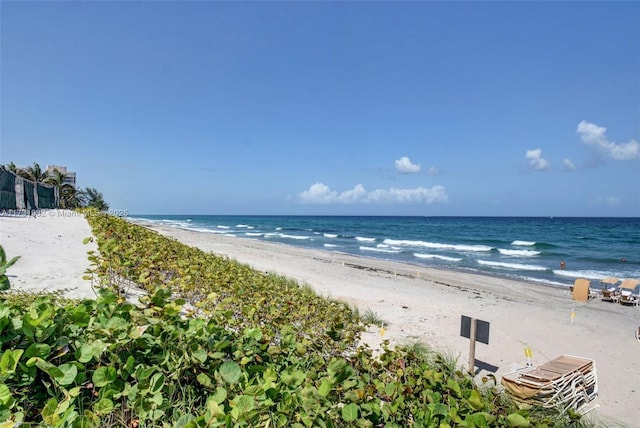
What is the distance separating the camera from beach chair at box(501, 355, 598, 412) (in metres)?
4.92

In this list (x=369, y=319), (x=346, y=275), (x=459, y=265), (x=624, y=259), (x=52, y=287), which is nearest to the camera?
(x=52, y=287)

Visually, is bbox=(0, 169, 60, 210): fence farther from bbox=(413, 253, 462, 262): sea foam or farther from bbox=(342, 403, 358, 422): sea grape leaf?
bbox=(413, 253, 462, 262): sea foam

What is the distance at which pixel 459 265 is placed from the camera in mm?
23969

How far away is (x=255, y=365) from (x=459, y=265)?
24.2 metres

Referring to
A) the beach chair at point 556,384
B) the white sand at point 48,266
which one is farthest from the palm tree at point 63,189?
the beach chair at point 556,384

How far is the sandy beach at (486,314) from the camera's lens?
5.96 metres

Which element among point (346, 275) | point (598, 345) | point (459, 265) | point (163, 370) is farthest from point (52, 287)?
point (459, 265)

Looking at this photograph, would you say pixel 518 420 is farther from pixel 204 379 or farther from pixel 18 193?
pixel 18 193

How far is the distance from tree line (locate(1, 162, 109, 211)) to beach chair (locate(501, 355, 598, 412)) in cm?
3942

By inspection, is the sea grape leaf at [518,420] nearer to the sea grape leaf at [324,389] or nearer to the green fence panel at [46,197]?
the sea grape leaf at [324,389]

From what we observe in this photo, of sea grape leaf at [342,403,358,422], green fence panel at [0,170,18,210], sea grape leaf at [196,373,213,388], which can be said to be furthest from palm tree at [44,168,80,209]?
sea grape leaf at [342,403,358,422]

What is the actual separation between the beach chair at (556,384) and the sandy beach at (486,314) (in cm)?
33

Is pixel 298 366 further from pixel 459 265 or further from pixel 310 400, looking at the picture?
pixel 459 265

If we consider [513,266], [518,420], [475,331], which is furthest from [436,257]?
[518,420]
